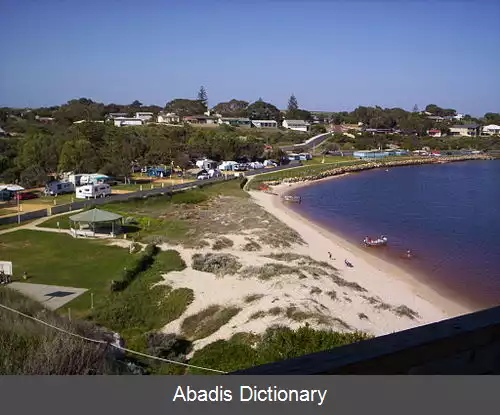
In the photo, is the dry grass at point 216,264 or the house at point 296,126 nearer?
the dry grass at point 216,264

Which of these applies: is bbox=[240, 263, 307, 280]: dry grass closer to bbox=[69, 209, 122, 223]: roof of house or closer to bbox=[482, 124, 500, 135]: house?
bbox=[69, 209, 122, 223]: roof of house

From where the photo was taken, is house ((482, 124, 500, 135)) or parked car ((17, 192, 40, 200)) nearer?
parked car ((17, 192, 40, 200))

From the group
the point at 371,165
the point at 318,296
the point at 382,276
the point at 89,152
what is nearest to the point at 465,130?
the point at 371,165

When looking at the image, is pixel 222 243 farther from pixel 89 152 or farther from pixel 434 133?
pixel 434 133

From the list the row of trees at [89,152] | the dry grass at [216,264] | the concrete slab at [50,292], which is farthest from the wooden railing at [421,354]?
the row of trees at [89,152]

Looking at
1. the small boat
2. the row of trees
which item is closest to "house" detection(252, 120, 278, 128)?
the row of trees

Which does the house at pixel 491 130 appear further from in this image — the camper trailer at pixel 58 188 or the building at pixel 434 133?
the camper trailer at pixel 58 188
